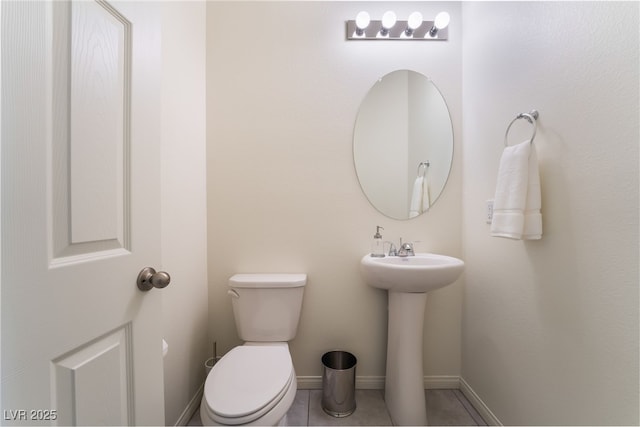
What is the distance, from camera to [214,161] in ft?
4.91

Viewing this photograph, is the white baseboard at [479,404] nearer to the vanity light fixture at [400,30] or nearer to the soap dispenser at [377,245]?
the soap dispenser at [377,245]

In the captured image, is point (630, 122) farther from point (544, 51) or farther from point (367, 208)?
point (367, 208)

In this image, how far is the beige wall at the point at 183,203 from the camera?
112cm

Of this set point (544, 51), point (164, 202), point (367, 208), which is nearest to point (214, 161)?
point (164, 202)

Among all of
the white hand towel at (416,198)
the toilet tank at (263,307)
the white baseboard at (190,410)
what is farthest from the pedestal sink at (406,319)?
the white baseboard at (190,410)

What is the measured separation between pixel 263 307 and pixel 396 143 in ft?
3.91

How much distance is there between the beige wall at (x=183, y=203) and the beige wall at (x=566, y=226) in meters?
1.50

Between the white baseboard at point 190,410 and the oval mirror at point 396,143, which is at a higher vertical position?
the oval mirror at point 396,143

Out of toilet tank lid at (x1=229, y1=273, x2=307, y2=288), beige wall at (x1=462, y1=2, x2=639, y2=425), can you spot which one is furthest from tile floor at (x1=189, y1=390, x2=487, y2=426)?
toilet tank lid at (x1=229, y1=273, x2=307, y2=288)

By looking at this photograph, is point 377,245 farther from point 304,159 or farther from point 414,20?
point 414,20

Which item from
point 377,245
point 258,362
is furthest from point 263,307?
point 377,245

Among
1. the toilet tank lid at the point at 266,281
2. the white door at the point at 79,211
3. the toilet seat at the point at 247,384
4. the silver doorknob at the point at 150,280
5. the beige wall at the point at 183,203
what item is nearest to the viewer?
the white door at the point at 79,211

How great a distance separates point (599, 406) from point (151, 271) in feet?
4.42

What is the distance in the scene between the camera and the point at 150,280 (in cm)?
64
